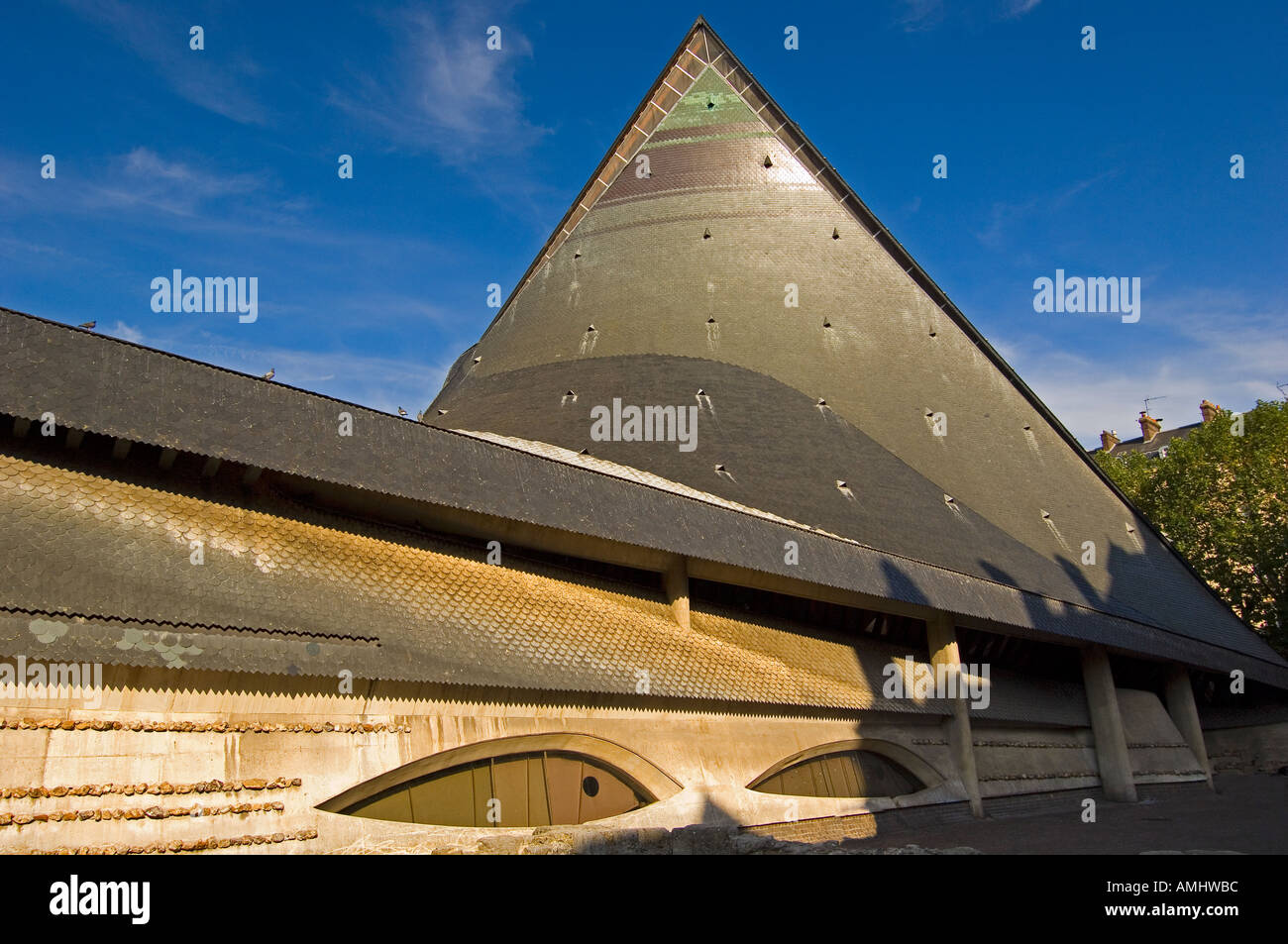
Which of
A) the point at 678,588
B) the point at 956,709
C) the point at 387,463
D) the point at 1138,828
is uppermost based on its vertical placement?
the point at 387,463

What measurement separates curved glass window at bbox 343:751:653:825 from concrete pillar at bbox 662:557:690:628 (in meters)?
2.36

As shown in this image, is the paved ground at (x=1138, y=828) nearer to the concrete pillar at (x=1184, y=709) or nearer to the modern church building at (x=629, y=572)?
the modern church building at (x=629, y=572)

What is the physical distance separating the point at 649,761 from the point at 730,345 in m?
9.12

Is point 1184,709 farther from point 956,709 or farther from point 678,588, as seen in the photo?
point 678,588

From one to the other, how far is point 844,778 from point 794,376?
23.4ft

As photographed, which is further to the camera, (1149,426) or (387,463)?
(1149,426)

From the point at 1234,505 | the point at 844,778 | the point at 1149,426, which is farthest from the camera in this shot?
the point at 1149,426

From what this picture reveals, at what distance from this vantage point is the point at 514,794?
9367 mm

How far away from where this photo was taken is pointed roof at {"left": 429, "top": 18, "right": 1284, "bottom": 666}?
51.9 ft

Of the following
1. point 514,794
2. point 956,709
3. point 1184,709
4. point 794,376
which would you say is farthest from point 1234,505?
point 514,794

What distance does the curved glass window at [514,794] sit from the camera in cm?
866

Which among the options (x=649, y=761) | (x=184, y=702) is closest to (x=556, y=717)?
(x=649, y=761)

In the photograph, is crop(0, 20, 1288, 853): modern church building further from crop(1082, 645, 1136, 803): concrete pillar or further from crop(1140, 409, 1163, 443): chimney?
crop(1140, 409, 1163, 443): chimney

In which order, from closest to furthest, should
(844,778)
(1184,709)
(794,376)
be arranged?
(844,778), (794,376), (1184,709)
